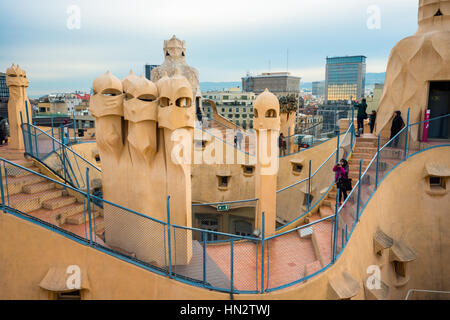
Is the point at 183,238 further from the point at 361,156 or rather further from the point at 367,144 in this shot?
the point at 367,144

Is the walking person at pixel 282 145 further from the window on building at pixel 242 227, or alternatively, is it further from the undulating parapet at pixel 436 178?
the undulating parapet at pixel 436 178

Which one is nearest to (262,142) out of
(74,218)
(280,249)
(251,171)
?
(280,249)

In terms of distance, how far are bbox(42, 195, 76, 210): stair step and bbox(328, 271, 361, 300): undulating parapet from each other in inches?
348

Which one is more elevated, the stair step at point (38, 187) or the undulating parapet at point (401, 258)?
the stair step at point (38, 187)

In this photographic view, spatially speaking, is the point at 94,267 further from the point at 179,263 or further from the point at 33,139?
the point at 33,139

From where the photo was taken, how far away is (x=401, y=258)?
13.0 meters

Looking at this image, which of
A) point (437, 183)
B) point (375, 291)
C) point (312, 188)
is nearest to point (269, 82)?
point (312, 188)

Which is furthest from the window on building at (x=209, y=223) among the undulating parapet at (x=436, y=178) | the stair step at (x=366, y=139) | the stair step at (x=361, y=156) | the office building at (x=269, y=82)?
the office building at (x=269, y=82)

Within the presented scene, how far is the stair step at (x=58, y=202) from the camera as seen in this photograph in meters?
10.8

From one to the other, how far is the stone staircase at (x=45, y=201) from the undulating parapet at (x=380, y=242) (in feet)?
32.1

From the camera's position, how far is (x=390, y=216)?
45.5 feet

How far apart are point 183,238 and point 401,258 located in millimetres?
8822

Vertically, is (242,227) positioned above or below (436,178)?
below
